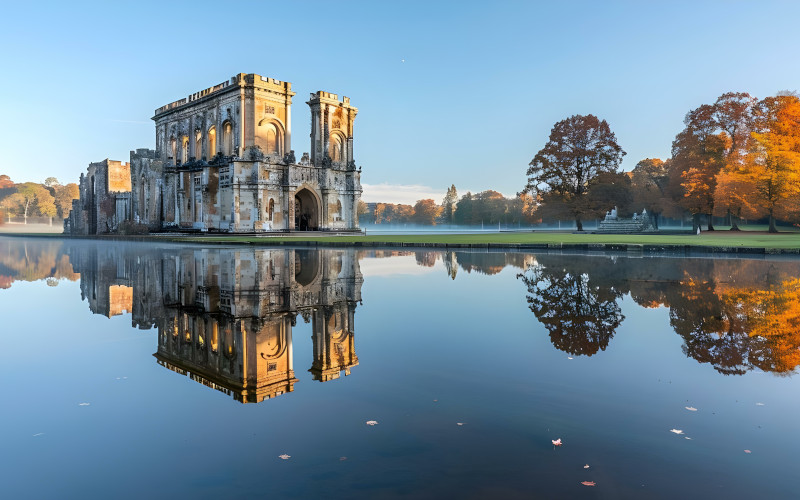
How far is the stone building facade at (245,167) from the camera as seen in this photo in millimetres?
45344

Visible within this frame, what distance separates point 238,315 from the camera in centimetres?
836

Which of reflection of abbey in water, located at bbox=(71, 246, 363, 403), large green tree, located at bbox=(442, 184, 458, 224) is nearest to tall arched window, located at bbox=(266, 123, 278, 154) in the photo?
reflection of abbey in water, located at bbox=(71, 246, 363, 403)

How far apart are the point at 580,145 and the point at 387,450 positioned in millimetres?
56121

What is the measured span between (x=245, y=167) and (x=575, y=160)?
120 feet

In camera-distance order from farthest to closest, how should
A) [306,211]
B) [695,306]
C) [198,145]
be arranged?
[198,145], [306,211], [695,306]

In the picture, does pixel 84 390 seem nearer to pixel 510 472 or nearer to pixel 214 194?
pixel 510 472

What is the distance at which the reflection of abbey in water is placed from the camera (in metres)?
5.46

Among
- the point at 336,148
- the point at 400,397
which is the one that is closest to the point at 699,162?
the point at 336,148

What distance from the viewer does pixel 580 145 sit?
53.8m

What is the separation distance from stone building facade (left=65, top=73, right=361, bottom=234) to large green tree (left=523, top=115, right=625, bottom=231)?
73.9ft

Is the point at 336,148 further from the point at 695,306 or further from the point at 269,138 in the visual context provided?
the point at 695,306

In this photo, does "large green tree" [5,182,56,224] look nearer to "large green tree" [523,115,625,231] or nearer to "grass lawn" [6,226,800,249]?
"grass lawn" [6,226,800,249]

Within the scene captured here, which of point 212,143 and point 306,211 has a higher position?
point 212,143

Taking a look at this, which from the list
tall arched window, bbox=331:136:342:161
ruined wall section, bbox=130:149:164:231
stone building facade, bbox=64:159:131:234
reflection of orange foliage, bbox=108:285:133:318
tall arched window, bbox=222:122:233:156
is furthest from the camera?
stone building facade, bbox=64:159:131:234
